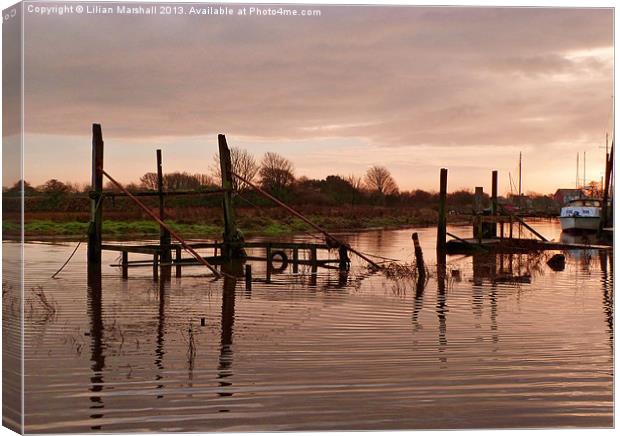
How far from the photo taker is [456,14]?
9.55 m

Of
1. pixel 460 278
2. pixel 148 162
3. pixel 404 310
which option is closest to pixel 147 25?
pixel 404 310

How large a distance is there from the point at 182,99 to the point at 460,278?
8.36 meters

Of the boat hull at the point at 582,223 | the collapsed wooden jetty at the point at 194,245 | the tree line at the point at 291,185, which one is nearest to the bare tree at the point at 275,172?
the tree line at the point at 291,185

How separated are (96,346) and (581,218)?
33.6 meters

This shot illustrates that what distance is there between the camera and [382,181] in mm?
29766

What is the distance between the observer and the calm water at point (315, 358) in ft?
26.6

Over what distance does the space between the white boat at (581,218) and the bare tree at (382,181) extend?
11475mm

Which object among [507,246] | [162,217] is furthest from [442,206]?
[162,217]

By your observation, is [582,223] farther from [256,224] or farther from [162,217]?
[162,217]

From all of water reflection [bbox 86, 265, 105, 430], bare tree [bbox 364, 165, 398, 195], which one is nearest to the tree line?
bare tree [bbox 364, 165, 398, 195]

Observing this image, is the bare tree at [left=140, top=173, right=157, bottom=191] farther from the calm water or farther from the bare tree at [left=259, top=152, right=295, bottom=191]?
the calm water

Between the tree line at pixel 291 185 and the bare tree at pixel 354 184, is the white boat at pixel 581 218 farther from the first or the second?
the bare tree at pixel 354 184

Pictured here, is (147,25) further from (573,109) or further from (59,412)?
(573,109)

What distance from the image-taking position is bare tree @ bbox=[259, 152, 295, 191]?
31.1 meters
